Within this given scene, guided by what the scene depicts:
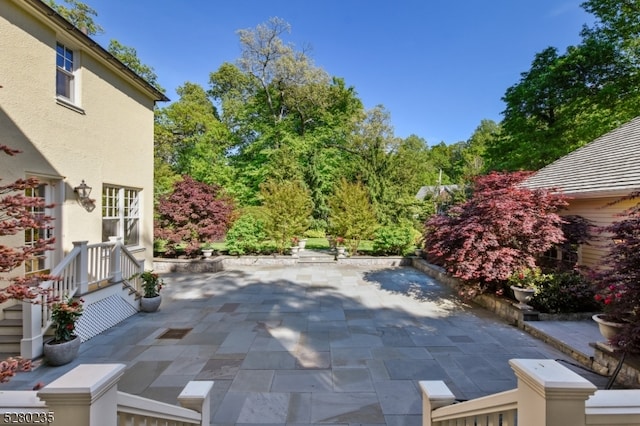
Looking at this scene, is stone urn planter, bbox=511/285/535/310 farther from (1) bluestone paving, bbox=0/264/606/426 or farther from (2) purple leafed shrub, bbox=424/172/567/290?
(1) bluestone paving, bbox=0/264/606/426

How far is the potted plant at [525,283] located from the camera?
595 cm

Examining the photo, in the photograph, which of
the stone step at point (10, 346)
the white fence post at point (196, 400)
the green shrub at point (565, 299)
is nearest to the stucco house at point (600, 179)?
the green shrub at point (565, 299)

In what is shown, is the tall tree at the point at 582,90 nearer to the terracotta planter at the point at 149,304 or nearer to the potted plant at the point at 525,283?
the potted plant at the point at 525,283

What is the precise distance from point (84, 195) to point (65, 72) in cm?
273

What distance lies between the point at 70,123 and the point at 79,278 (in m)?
3.57

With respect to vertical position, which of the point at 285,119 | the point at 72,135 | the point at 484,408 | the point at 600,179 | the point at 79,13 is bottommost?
the point at 484,408

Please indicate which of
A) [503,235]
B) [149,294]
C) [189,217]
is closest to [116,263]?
[149,294]

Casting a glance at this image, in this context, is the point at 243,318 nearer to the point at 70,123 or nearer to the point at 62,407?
the point at 62,407

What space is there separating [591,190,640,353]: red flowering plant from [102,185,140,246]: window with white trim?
34.1 ft

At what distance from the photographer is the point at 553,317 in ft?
18.9

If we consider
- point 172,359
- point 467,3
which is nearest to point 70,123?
point 172,359

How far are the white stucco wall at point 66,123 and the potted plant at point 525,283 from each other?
9.75m

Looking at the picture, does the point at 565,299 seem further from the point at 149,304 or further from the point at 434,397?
the point at 149,304

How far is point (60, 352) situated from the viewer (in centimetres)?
422
